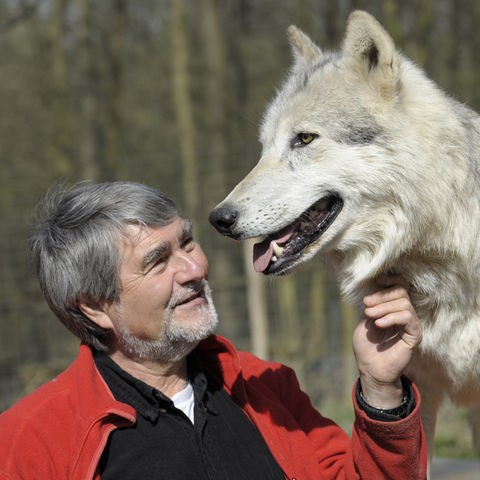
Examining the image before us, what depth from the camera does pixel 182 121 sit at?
10.8 meters

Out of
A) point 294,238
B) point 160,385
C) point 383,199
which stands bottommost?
point 160,385

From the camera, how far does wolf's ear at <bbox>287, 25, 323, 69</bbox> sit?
3.57 metres

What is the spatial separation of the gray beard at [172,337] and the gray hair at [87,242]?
0.42 ft

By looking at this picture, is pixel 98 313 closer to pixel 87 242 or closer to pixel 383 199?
pixel 87 242

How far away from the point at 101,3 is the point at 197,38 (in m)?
3.23

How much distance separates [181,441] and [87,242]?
2.42ft

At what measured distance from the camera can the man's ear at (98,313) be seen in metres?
2.80

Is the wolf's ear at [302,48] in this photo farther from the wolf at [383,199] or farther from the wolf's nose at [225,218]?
the wolf's nose at [225,218]

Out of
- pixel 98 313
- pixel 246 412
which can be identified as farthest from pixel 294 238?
pixel 98 313

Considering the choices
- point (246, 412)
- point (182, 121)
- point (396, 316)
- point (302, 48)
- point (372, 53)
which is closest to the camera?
point (396, 316)

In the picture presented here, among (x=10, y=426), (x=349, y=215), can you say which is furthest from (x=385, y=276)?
(x=10, y=426)

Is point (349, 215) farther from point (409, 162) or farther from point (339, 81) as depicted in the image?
point (339, 81)

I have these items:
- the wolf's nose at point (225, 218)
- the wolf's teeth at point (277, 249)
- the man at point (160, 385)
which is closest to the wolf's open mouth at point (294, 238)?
the wolf's teeth at point (277, 249)

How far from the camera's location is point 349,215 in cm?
291
